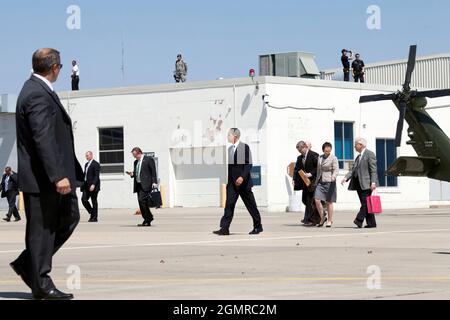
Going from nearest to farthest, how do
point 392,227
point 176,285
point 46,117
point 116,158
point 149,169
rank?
1. point 46,117
2. point 176,285
3. point 392,227
4. point 149,169
5. point 116,158

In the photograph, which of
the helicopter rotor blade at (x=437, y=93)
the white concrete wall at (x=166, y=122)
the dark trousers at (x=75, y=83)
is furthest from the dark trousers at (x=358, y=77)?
the helicopter rotor blade at (x=437, y=93)

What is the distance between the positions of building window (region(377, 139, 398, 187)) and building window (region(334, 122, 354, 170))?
6.27ft

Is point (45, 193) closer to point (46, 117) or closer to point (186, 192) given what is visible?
point (46, 117)

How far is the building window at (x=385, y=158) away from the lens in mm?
49031

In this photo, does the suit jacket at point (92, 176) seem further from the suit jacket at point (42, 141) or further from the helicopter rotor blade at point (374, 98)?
the suit jacket at point (42, 141)

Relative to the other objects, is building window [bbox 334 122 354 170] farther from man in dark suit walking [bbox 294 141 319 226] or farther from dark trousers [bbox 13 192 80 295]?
dark trousers [bbox 13 192 80 295]

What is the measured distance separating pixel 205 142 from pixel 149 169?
1879 cm

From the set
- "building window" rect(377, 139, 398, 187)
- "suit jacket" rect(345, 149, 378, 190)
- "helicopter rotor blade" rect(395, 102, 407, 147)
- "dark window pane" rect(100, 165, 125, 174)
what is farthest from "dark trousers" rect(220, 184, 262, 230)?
"building window" rect(377, 139, 398, 187)

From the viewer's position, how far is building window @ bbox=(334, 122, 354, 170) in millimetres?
46938

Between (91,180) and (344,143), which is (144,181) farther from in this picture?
(344,143)
